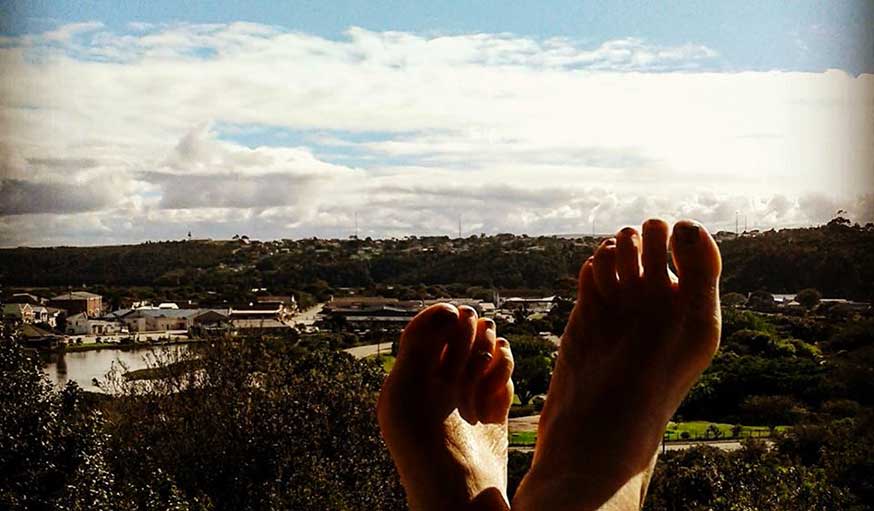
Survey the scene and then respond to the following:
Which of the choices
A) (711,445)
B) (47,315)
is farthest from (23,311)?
(711,445)

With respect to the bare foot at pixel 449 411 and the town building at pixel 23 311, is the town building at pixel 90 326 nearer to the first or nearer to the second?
the town building at pixel 23 311

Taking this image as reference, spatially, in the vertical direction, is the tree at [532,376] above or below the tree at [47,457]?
below

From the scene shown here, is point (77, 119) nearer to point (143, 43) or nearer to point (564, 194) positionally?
point (143, 43)

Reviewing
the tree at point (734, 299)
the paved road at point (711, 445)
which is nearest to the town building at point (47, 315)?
the paved road at point (711, 445)

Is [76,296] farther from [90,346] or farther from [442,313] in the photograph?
[442,313]


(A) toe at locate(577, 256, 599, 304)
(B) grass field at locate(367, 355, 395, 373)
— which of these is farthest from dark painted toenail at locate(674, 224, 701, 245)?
(B) grass field at locate(367, 355, 395, 373)

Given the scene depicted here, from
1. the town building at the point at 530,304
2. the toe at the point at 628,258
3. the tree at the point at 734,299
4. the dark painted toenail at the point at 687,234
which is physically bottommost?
the town building at the point at 530,304
